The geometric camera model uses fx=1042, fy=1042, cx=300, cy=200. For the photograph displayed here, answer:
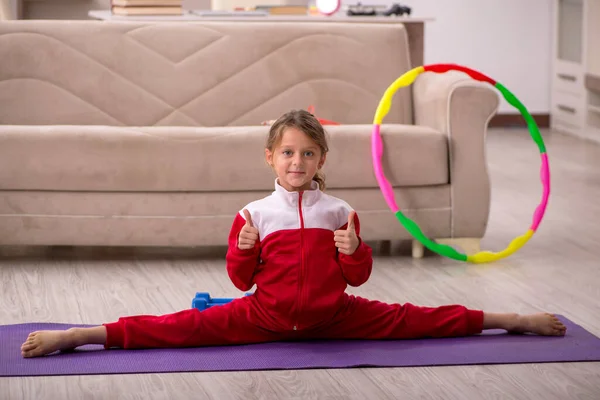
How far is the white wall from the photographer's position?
7.55 metres

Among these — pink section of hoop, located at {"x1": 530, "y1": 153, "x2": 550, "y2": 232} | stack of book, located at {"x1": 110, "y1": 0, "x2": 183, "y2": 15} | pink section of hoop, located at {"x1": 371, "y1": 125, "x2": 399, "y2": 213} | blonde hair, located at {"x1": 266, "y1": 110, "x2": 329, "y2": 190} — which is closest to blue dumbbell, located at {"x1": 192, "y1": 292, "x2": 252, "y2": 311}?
blonde hair, located at {"x1": 266, "y1": 110, "x2": 329, "y2": 190}

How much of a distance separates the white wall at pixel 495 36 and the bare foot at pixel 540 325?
16.9ft

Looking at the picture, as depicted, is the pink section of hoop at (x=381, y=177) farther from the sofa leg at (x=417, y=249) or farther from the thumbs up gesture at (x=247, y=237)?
the thumbs up gesture at (x=247, y=237)

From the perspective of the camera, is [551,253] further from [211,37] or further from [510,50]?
[510,50]

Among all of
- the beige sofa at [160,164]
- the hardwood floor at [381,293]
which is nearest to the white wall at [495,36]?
the hardwood floor at [381,293]

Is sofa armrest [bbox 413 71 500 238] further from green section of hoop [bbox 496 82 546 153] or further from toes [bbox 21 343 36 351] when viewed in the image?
toes [bbox 21 343 36 351]

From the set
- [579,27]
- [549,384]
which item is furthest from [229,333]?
[579,27]

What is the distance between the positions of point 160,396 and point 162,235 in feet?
4.59

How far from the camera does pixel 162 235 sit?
351 cm

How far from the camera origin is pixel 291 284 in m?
2.45

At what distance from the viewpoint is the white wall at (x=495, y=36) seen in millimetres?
7555

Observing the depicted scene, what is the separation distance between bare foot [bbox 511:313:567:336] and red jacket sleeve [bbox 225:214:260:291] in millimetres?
677

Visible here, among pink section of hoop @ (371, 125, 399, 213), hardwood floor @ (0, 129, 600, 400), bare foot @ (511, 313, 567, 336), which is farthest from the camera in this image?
pink section of hoop @ (371, 125, 399, 213)

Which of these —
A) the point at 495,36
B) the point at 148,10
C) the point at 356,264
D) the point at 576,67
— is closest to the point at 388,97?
the point at 356,264
